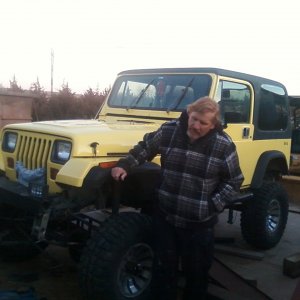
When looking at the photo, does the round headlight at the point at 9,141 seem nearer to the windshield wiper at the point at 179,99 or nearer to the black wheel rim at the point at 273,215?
the windshield wiper at the point at 179,99

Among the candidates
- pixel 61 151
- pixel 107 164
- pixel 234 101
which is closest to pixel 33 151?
pixel 61 151

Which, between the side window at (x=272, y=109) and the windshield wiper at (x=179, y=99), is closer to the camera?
the windshield wiper at (x=179, y=99)

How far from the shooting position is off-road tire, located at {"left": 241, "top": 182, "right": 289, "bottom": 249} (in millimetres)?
5316

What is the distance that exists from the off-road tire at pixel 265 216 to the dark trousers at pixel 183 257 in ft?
7.10

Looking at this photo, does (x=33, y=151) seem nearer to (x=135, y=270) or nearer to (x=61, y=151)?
(x=61, y=151)

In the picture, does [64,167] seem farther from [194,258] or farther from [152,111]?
[152,111]

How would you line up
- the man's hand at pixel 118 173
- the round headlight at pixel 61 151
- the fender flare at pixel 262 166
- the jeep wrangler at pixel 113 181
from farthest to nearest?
the fender flare at pixel 262 166 → the round headlight at pixel 61 151 → the jeep wrangler at pixel 113 181 → the man's hand at pixel 118 173

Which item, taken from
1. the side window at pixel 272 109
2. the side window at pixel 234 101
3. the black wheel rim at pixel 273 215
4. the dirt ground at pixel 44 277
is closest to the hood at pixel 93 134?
the side window at pixel 234 101

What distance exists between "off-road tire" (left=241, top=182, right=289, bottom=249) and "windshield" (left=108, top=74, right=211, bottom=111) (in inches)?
56.5

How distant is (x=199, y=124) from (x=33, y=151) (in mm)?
1629

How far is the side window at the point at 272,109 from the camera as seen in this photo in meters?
5.47

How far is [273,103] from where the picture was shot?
573 cm

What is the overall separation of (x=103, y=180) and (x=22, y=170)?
84 cm

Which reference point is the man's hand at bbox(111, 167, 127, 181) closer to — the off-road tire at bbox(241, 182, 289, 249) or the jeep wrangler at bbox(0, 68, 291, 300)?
the jeep wrangler at bbox(0, 68, 291, 300)
